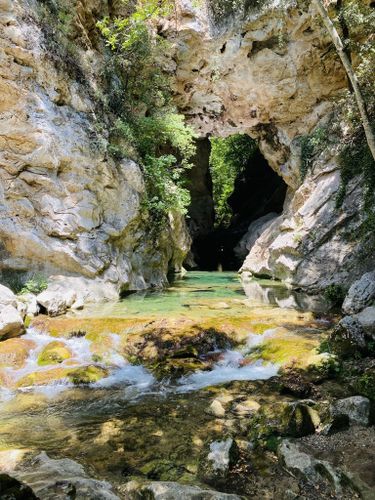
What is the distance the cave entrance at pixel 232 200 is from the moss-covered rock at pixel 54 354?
66.3 ft

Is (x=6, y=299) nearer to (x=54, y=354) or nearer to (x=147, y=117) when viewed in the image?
(x=54, y=354)

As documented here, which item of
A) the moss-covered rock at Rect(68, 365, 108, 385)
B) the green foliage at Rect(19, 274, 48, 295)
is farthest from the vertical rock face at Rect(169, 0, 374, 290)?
the green foliage at Rect(19, 274, 48, 295)

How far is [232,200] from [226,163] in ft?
11.2

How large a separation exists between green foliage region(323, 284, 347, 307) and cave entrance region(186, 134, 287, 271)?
15.5 meters

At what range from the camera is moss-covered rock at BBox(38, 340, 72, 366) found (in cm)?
744

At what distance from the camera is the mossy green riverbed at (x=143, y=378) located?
4.52 m

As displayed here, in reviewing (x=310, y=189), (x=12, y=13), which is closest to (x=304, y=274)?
(x=310, y=189)

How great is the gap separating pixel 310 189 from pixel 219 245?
15836 mm

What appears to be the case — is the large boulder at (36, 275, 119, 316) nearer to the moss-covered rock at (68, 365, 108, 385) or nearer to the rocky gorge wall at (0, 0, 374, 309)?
the rocky gorge wall at (0, 0, 374, 309)

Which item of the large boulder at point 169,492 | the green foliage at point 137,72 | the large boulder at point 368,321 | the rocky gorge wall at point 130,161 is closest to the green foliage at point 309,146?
the rocky gorge wall at point 130,161

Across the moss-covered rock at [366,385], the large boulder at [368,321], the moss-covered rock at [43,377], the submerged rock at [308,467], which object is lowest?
the moss-covered rock at [43,377]

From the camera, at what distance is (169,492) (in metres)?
3.44

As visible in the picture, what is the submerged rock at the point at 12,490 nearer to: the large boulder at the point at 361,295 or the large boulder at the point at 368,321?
the large boulder at the point at 368,321

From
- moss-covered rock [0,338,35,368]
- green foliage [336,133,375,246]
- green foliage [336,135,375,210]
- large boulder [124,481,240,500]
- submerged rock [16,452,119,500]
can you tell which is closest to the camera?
submerged rock [16,452,119,500]
